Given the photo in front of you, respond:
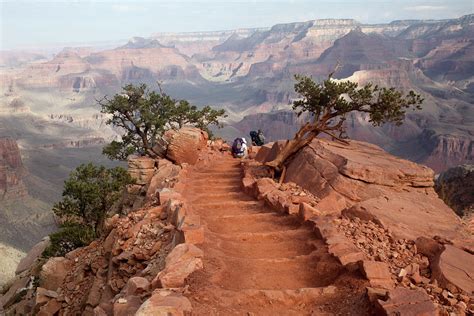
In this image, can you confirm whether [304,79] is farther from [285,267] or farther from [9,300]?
[9,300]

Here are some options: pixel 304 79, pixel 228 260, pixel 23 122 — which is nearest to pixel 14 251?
pixel 304 79

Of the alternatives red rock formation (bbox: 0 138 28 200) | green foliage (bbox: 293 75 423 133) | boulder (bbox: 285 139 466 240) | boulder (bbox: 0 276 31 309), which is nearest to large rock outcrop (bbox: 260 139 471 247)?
boulder (bbox: 285 139 466 240)

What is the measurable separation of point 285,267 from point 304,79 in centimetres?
1126

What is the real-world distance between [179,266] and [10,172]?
292 feet

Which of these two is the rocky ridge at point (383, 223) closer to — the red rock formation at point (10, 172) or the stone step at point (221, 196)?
the stone step at point (221, 196)

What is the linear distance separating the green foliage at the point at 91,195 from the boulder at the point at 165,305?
14553 millimetres

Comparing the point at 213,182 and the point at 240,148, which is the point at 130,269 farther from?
the point at 240,148

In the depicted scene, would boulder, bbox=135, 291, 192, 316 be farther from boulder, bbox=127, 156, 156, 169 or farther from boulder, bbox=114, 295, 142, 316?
boulder, bbox=127, 156, 156, 169

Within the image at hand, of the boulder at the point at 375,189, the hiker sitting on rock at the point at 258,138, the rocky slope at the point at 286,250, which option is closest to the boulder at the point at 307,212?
the rocky slope at the point at 286,250

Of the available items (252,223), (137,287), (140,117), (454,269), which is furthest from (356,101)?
(140,117)

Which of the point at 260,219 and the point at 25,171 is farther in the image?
the point at 25,171

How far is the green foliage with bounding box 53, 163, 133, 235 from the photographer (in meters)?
21.0

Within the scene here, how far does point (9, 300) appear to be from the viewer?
799 inches

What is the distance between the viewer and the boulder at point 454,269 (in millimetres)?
8391
